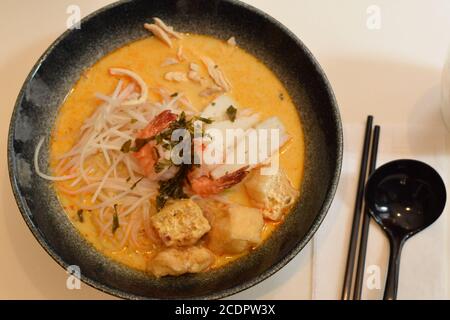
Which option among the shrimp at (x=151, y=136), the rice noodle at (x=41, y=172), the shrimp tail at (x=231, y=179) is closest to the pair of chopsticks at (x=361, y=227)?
the shrimp tail at (x=231, y=179)

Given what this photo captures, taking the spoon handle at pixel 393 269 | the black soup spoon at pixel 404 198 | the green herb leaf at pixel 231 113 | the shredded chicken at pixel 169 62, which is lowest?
the spoon handle at pixel 393 269

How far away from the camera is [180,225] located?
181 centimetres

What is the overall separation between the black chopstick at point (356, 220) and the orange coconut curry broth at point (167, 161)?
0.86 ft

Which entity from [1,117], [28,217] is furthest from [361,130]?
[1,117]

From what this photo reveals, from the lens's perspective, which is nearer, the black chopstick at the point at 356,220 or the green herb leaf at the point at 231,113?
the black chopstick at the point at 356,220

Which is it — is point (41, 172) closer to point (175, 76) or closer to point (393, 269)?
point (175, 76)

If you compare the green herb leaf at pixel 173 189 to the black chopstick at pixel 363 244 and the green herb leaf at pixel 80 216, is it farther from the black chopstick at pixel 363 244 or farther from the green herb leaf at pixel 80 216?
the black chopstick at pixel 363 244

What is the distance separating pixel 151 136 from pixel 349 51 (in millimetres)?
1084

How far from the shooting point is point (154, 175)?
194 cm

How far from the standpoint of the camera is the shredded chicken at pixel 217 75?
2.18m

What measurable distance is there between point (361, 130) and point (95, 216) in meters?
1.23

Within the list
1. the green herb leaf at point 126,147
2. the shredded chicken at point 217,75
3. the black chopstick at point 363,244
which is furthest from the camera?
the shredded chicken at point 217,75
